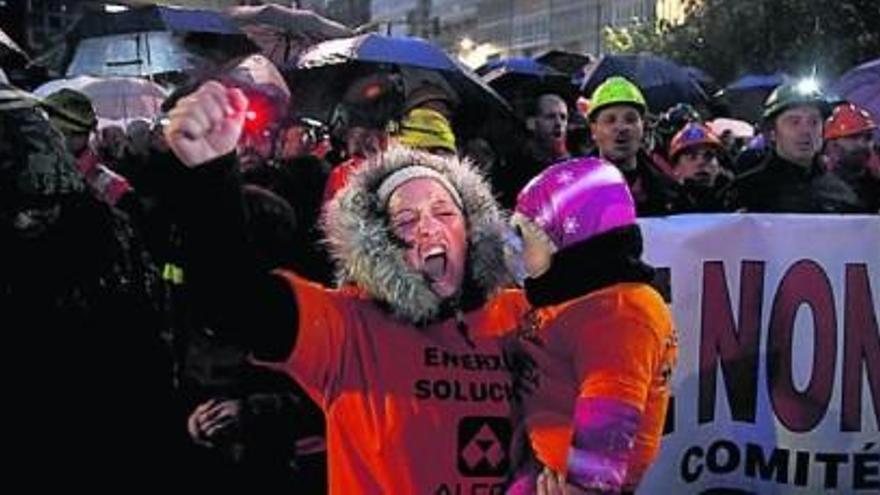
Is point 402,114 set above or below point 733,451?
above

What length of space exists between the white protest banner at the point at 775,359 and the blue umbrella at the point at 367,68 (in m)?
5.32

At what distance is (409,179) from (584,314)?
49 cm

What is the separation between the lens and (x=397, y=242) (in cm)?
293

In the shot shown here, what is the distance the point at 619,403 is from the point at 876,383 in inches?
91.1

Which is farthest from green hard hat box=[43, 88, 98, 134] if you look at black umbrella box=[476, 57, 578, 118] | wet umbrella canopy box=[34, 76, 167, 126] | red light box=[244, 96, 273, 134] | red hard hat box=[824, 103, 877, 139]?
black umbrella box=[476, 57, 578, 118]

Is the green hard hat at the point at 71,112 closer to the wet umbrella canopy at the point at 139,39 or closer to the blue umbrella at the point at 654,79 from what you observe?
the wet umbrella canopy at the point at 139,39

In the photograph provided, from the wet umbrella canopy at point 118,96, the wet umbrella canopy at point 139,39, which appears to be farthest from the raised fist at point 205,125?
the wet umbrella canopy at point 139,39

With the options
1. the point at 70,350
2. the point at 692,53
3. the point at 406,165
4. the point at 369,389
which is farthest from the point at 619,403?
Answer: the point at 692,53

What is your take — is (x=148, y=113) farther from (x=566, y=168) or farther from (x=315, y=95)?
Result: (x=566, y=168)

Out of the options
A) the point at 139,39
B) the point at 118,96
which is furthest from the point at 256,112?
the point at 139,39

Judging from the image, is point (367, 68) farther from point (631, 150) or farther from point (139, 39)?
point (631, 150)

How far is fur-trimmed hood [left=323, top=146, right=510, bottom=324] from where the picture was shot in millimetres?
2904

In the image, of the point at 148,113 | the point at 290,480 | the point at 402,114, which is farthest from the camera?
the point at 148,113

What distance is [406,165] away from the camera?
121 inches
